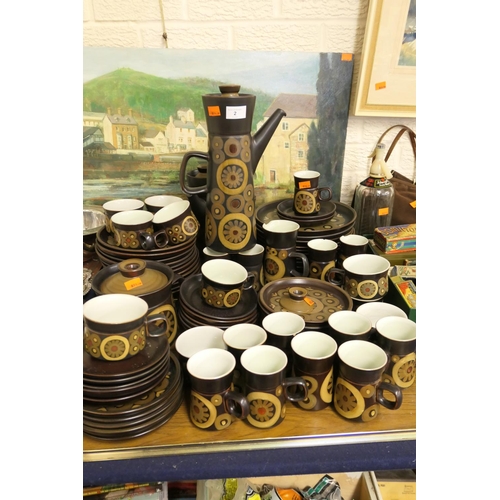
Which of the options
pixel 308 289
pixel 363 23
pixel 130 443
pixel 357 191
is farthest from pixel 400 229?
pixel 130 443

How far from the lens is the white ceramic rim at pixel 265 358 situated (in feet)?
2.62

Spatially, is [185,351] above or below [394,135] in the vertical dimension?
below

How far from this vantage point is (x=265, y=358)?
821mm

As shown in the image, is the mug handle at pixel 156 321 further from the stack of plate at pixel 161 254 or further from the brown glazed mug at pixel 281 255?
the brown glazed mug at pixel 281 255

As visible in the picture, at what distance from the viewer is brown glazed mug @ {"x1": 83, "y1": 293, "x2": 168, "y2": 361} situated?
0.72 m

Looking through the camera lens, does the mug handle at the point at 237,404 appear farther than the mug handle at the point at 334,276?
No

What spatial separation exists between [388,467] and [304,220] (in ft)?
2.08

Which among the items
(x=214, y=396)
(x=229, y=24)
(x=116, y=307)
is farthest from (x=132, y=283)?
(x=229, y=24)

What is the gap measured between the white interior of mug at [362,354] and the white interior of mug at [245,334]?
157 mm

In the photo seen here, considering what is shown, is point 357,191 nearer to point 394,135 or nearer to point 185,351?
point 394,135

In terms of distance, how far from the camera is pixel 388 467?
2.50 feet

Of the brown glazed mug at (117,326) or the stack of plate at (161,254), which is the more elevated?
the stack of plate at (161,254)

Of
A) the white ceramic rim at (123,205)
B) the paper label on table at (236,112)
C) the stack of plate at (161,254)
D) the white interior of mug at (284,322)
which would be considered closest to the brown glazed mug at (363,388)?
the white interior of mug at (284,322)

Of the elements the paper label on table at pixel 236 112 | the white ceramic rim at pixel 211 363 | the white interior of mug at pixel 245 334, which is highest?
the paper label on table at pixel 236 112
